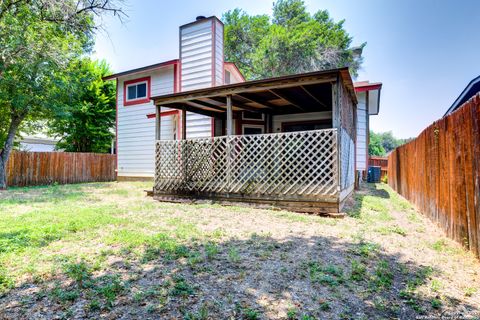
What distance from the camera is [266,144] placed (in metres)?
6.13

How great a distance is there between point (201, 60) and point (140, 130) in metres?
4.10

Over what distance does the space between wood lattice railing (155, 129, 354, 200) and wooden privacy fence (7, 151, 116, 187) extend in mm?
7610

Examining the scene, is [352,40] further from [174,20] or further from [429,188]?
[429,188]

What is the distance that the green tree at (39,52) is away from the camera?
227 inches

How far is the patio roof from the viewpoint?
5.63m

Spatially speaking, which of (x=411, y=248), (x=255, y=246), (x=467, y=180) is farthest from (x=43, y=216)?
(x=467, y=180)

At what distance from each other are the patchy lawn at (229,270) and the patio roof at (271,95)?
111 inches

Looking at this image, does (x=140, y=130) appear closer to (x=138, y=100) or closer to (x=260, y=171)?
(x=138, y=100)

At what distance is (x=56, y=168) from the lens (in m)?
12.3

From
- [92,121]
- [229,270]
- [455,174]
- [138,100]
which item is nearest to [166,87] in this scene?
[138,100]

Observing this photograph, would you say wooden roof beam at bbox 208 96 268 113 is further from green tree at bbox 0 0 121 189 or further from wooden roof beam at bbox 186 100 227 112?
green tree at bbox 0 0 121 189

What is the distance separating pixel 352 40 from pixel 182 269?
2479 cm

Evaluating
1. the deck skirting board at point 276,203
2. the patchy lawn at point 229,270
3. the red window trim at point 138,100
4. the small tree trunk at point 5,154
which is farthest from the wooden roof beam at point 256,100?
the small tree trunk at point 5,154

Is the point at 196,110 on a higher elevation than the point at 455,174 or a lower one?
higher
